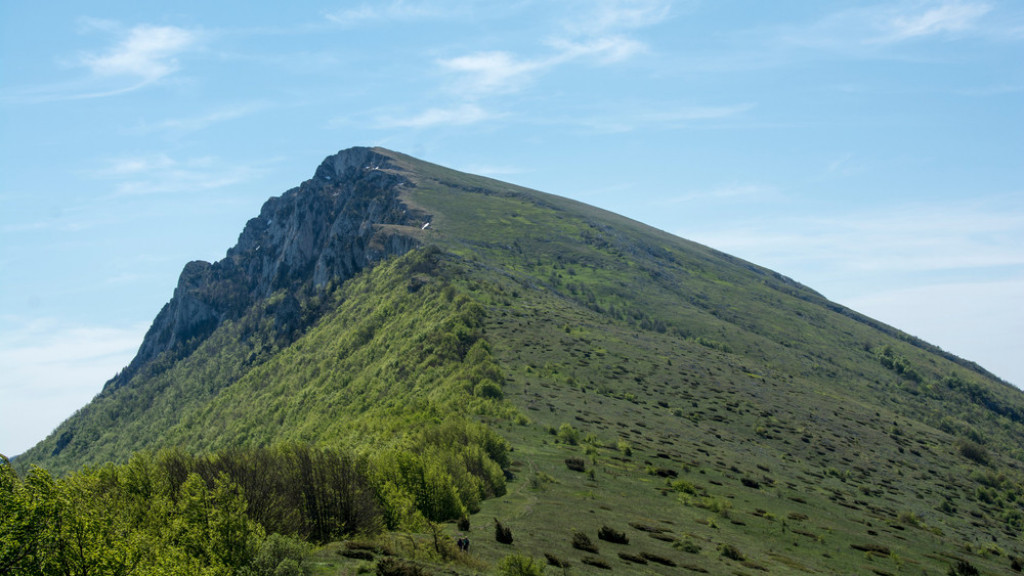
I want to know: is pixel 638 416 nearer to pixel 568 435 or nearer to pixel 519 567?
pixel 568 435

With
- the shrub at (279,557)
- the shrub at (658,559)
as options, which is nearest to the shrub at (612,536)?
the shrub at (658,559)

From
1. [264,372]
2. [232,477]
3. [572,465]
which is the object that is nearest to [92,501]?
[232,477]

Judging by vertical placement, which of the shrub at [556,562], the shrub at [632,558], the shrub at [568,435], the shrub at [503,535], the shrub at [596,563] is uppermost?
the shrub at [568,435]

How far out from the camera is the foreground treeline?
23875mm

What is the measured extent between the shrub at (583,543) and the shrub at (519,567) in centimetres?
1140

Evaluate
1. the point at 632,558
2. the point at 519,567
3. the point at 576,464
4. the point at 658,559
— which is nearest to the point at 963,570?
the point at 658,559

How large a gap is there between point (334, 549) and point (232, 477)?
12437 mm

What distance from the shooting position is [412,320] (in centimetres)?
13675

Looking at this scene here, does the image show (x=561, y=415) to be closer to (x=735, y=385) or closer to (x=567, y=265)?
(x=735, y=385)

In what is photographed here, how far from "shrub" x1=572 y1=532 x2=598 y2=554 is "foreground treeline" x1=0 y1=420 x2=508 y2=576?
8.83 m

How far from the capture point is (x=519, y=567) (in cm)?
2859

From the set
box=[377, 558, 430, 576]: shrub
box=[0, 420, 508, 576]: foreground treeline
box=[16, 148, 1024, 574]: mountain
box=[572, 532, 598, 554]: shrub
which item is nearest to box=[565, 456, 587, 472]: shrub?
box=[16, 148, 1024, 574]: mountain

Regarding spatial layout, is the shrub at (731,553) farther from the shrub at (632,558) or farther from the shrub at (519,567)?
the shrub at (519,567)

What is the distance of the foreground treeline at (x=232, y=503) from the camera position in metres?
23.9
